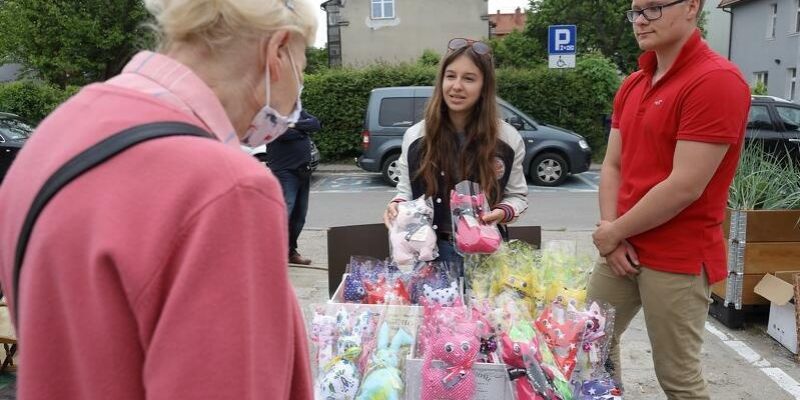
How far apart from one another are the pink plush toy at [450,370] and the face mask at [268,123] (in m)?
1.08

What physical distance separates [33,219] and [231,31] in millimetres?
383

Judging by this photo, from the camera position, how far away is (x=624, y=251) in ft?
8.05

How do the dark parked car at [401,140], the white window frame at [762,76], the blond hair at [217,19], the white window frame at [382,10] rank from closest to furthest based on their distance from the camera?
the blond hair at [217,19] < the dark parked car at [401,140] < the white window frame at [382,10] < the white window frame at [762,76]

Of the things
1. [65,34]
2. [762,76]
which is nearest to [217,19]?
[65,34]

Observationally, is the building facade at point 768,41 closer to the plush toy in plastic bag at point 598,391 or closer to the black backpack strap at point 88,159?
the plush toy in plastic bag at point 598,391

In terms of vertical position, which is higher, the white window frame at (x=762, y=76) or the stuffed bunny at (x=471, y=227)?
the white window frame at (x=762, y=76)

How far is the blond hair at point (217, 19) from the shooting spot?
932 millimetres

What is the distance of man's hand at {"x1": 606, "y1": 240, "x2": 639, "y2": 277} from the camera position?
2445mm

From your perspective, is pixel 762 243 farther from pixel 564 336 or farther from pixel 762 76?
pixel 762 76

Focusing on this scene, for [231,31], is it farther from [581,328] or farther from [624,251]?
[624,251]

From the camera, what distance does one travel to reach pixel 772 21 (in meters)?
26.6

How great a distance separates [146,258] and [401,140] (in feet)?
35.4

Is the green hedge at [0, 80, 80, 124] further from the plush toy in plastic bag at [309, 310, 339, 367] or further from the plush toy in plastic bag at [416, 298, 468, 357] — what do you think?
the plush toy in plastic bag at [416, 298, 468, 357]

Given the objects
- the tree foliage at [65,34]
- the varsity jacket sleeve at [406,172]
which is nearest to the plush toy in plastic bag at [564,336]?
the varsity jacket sleeve at [406,172]
